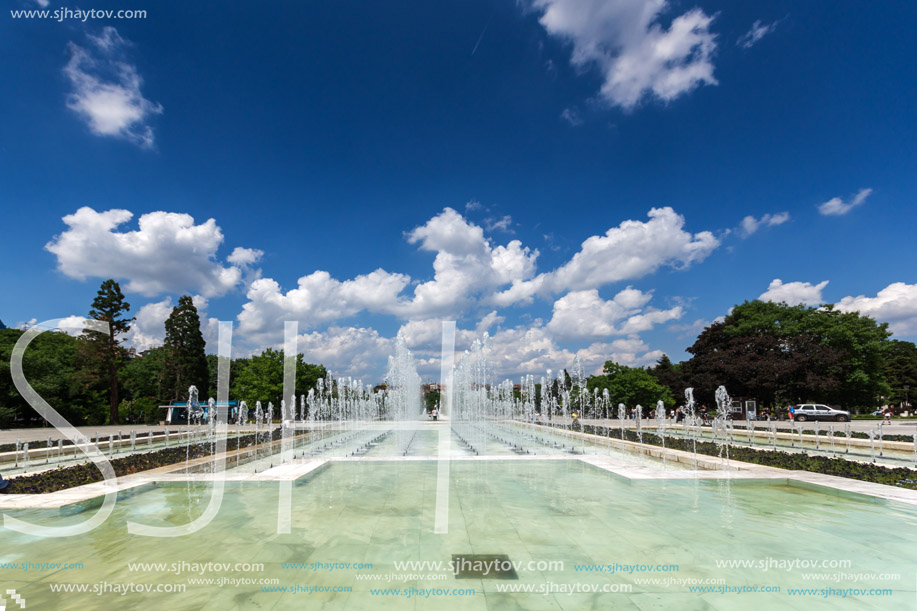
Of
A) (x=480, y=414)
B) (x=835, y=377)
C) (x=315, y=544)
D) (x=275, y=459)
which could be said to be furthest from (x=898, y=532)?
(x=835, y=377)

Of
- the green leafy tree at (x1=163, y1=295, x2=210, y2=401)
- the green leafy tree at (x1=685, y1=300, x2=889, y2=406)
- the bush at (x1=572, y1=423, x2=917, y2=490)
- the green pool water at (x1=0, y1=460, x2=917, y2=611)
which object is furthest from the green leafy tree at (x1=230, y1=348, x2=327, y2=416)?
the green leafy tree at (x1=685, y1=300, x2=889, y2=406)

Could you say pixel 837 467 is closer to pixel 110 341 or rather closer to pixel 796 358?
pixel 796 358

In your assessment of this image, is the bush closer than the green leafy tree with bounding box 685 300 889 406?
Yes

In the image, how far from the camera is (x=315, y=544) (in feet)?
19.1

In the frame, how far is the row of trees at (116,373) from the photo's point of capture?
1332 inches

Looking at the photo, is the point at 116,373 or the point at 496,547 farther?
the point at 116,373

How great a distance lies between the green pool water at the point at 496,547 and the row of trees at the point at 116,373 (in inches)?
1357

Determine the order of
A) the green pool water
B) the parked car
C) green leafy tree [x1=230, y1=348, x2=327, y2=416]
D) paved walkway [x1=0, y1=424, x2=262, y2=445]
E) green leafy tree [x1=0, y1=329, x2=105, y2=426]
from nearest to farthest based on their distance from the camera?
the green pool water → paved walkway [x1=0, y1=424, x2=262, y2=445] → green leafy tree [x1=0, y1=329, x2=105, y2=426] → the parked car → green leafy tree [x1=230, y1=348, x2=327, y2=416]

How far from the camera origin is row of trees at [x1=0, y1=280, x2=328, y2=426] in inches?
1332

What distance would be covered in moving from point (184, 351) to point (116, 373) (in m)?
5.47

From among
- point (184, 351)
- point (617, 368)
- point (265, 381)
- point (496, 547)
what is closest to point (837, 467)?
point (496, 547)

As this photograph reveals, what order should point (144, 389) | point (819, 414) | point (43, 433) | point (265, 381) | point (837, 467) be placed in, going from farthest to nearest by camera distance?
point (144, 389) < point (265, 381) < point (819, 414) < point (43, 433) < point (837, 467)

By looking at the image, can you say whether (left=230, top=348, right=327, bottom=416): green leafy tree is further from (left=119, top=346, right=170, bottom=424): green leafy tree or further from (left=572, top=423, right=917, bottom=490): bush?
(left=572, top=423, right=917, bottom=490): bush

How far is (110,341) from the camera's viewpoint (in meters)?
37.2
